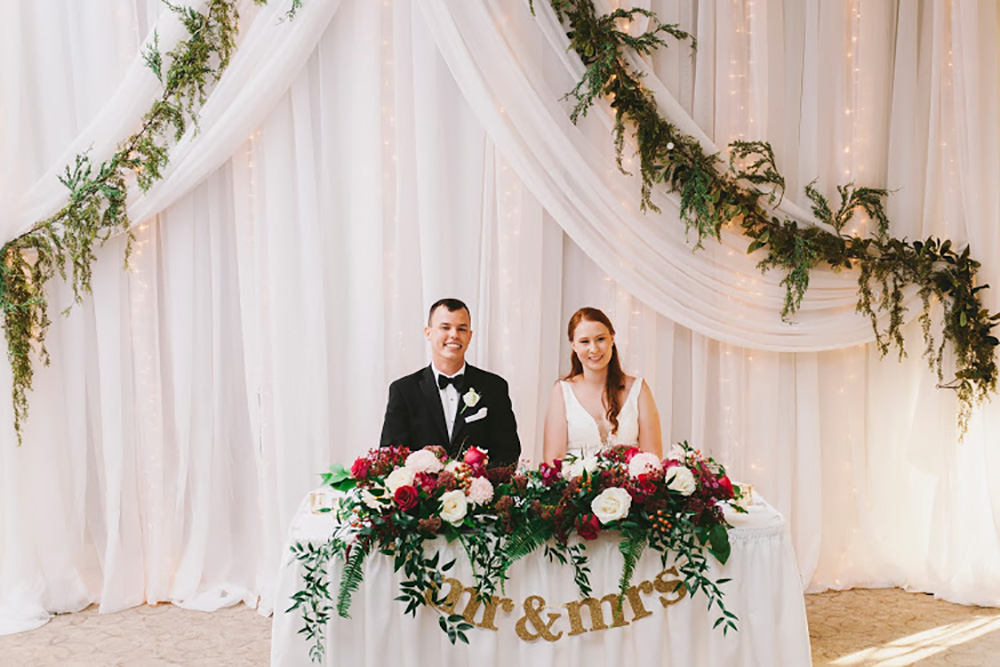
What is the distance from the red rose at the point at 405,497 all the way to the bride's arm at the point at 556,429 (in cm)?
125

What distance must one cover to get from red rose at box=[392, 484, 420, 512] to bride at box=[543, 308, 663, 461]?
125cm

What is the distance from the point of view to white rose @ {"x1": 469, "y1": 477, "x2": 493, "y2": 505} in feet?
9.86

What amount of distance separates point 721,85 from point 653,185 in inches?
25.1

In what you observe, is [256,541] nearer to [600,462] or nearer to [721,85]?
[600,462]

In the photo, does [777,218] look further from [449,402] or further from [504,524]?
[504,524]

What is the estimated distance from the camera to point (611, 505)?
2.93 meters

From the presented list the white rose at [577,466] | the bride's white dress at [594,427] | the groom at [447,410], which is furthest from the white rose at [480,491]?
the bride's white dress at [594,427]

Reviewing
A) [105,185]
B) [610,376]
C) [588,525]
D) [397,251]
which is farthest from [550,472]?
[105,185]

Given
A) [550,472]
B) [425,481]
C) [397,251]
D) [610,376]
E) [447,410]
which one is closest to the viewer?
[425,481]

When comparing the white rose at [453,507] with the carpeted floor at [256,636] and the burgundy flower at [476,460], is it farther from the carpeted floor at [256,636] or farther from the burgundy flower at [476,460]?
the carpeted floor at [256,636]

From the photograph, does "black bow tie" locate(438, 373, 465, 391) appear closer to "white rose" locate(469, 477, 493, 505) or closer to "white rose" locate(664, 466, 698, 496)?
"white rose" locate(469, 477, 493, 505)

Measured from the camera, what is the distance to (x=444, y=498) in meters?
2.94

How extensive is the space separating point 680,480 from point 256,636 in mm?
2344

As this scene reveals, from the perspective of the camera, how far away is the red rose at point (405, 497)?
296 centimetres
